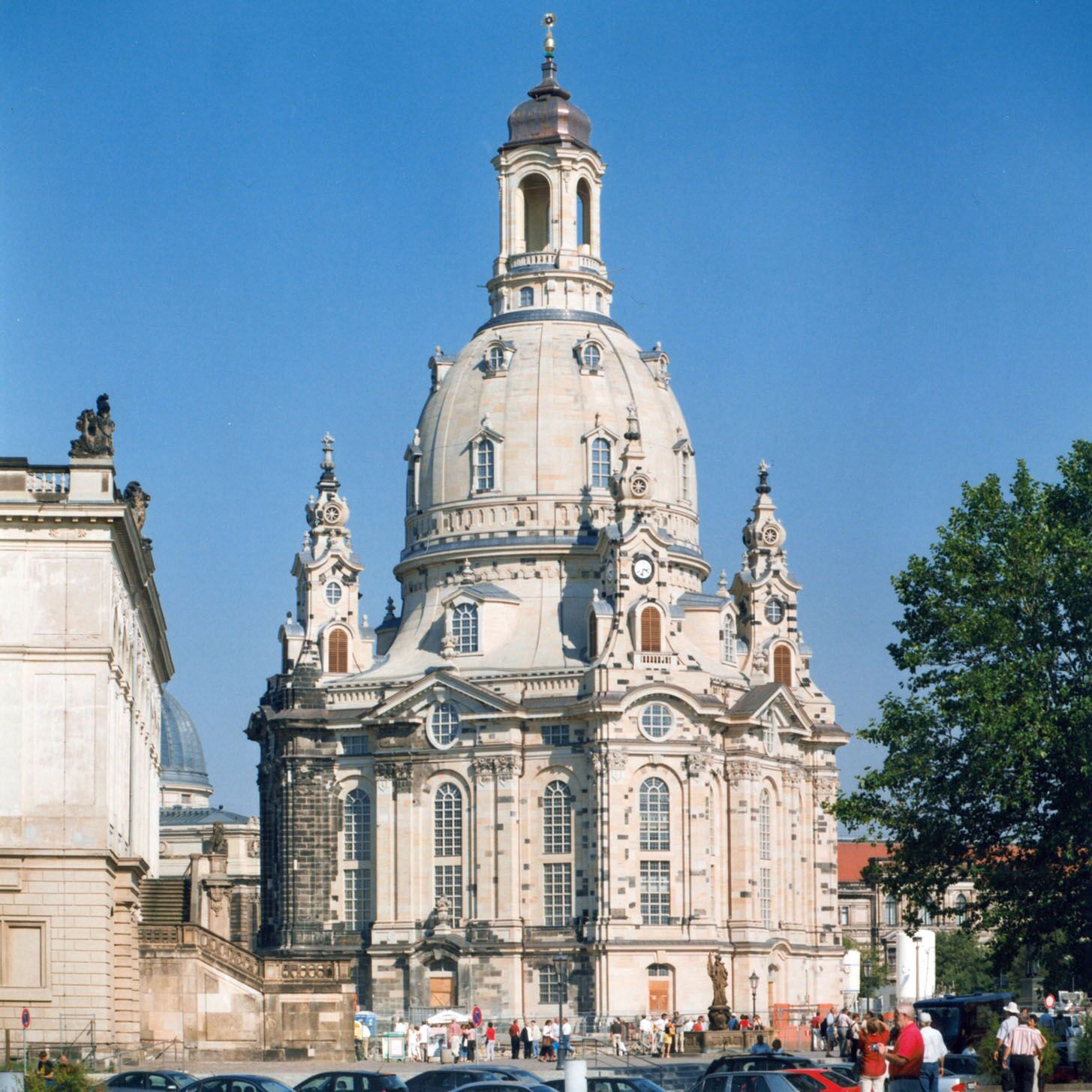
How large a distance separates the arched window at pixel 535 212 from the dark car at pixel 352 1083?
84.7m

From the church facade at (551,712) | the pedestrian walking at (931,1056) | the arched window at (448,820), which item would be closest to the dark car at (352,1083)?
the pedestrian walking at (931,1056)

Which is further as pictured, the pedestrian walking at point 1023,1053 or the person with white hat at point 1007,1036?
the person with white hat at point 1007,1036

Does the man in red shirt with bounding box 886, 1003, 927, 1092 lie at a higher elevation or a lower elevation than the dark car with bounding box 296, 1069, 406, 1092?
higher

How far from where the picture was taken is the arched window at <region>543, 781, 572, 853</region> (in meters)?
114

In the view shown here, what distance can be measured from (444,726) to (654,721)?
983 cm

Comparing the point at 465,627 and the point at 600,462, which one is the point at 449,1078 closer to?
the point at 465,627

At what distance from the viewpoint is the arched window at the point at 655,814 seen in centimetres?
11300

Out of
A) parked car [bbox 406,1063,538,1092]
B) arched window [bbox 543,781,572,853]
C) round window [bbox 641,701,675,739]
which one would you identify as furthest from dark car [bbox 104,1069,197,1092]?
arched window [bbox 543,781,572,853]

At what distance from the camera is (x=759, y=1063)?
50.5m

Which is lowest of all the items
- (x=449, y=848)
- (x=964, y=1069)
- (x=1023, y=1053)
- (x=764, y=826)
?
(x=964, y=1069)

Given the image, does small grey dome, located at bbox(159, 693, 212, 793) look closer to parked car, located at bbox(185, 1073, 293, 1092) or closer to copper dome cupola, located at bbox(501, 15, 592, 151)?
copper dome cupola, located at bbox(501, 15, 592, 151)

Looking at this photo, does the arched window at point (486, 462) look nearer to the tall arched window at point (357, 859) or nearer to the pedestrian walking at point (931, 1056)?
the tall arched window at point (357, 859)

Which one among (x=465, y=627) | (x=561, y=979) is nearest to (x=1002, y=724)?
(x=561, y=979)

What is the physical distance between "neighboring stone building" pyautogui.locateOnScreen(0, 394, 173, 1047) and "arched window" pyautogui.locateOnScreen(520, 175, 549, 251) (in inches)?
2761
